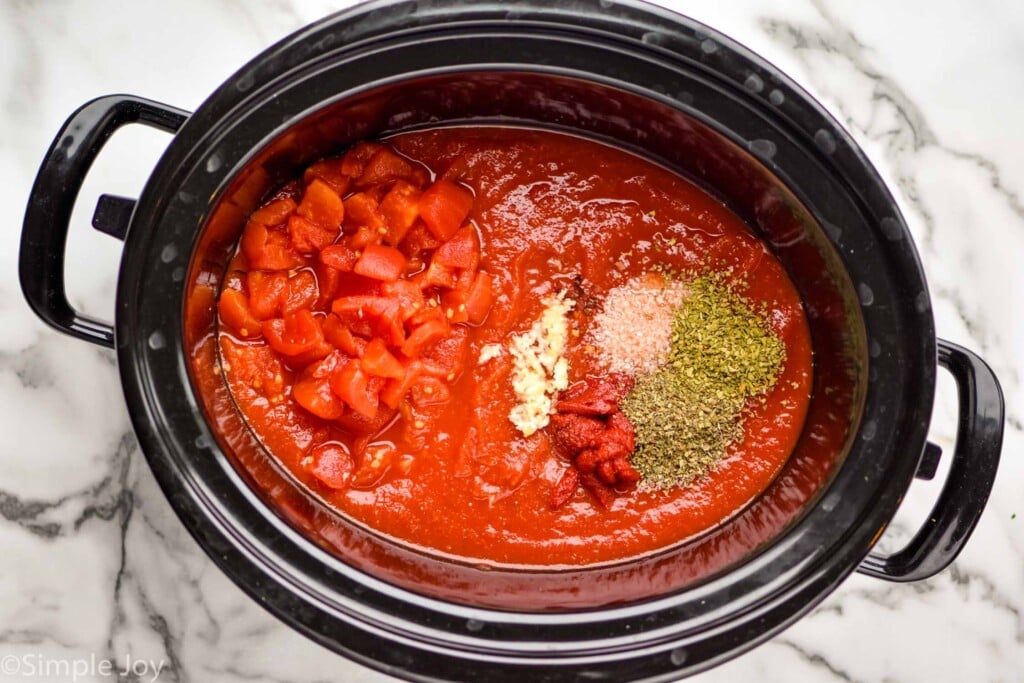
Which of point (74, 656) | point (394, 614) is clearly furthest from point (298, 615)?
point (74, 656)

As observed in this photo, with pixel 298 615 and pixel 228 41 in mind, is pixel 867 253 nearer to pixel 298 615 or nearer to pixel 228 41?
pixel 298 615

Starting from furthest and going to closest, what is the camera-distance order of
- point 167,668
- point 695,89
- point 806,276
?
point 167,668 < point 806,276 < point 695,89

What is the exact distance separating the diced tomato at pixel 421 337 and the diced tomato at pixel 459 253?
0.14m

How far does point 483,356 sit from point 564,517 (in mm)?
446

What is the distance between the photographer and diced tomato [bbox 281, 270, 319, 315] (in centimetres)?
212

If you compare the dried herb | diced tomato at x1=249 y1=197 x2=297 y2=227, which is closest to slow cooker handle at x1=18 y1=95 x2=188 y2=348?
diced tomato at x1=249 y1=197 x2=297 y2=227

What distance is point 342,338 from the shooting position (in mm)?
2088

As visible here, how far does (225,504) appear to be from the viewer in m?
1.93

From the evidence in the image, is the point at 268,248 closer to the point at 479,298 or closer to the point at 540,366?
the point at 479,298

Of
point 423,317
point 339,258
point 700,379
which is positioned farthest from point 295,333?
point 700,379

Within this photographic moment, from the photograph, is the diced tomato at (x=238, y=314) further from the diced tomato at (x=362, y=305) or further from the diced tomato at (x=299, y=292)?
the diced tomato at (x=362, y=305)

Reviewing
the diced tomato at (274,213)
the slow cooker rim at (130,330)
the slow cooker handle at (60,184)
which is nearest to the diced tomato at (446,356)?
the diced tomato at (274,213)

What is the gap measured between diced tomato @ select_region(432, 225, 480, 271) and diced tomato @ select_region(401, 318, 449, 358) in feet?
0.46

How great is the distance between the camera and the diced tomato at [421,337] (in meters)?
2.07
